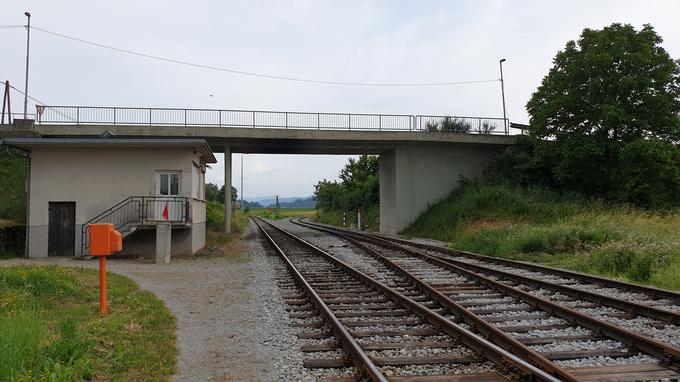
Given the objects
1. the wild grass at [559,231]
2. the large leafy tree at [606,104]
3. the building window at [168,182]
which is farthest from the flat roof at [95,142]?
the large leafy tree at [606,104]

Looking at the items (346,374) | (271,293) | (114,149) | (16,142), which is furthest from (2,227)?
(346,374)

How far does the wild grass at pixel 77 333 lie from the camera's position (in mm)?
5234

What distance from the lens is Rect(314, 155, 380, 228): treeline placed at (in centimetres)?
4550

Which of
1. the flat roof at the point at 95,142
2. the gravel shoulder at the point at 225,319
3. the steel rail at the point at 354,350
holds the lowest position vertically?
the gravel shoulder at the point at 225,319

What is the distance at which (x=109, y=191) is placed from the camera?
777 inches

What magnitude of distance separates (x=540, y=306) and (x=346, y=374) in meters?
4.32

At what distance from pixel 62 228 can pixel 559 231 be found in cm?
1775

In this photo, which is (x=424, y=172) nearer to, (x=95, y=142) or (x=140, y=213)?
(x=140, y=213)

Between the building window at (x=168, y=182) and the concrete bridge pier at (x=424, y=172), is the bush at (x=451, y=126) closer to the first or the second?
the concrete bridge pier at (x=424, y=172)

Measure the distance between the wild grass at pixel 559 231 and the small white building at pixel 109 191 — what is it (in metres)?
10.8

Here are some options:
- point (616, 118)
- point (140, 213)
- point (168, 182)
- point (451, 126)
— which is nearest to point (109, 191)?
point (140, 213)

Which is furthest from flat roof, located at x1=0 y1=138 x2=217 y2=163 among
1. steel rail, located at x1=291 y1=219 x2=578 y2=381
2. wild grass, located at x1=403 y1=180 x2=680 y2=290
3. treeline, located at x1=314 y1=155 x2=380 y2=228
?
treeline, located at x1=314 y1=155 x2=380 y2=228

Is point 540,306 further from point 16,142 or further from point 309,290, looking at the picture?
point 16,142

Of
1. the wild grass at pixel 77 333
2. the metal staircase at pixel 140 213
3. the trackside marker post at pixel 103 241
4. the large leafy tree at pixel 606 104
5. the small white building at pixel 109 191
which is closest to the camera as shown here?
the wild grass at pixel 77 333
